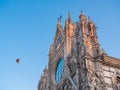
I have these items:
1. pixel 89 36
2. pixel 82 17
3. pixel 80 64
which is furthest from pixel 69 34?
pixel 80 64

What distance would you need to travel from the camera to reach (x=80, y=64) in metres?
27.2

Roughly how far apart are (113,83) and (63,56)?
8841mm

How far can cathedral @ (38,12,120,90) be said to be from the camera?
83.5 feet

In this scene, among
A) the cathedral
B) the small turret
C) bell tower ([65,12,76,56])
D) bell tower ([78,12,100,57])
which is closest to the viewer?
the cathedral

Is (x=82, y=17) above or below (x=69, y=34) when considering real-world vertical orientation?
above

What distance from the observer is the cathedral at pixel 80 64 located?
83.5 ft

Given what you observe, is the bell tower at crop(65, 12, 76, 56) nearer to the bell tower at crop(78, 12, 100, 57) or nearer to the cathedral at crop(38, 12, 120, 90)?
the cathedral at crop(38, 12, 120, 90)

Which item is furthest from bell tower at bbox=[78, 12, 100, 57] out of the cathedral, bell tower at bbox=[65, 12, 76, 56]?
bell tower at bbox=[65, 12, 76, 56]

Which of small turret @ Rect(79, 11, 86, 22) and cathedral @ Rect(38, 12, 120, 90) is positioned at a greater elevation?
small turret @ Rect(79, 11, 86, 22)

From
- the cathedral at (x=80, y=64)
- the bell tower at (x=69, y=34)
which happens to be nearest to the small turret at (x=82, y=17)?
the cathedral at (x=80, y=64)

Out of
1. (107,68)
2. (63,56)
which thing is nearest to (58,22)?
(63,56)

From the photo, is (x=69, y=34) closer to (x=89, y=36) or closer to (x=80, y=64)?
(x=89, y=36)

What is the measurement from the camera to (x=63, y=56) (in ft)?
109

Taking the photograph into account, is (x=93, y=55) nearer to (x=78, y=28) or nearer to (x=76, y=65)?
(x=76, y=65)
